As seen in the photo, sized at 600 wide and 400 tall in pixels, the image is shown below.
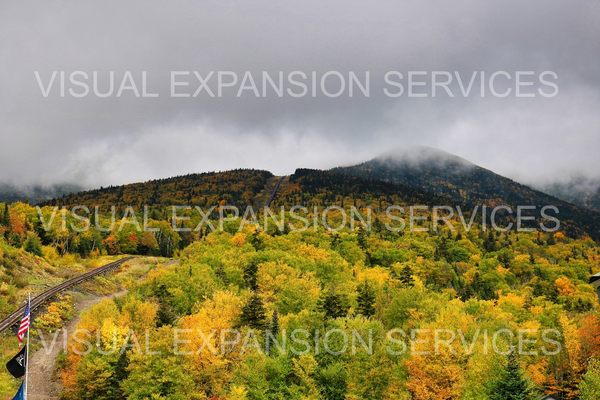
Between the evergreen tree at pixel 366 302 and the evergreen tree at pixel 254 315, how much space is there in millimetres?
18757

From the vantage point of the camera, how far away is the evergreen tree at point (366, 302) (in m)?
83.5

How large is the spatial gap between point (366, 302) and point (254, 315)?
2170cm

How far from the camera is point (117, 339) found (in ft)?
205

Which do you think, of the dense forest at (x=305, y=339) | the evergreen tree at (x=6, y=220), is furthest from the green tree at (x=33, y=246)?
the evergreen tree at (x=6, y=220)

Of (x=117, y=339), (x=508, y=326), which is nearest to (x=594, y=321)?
(x=508, y=326)

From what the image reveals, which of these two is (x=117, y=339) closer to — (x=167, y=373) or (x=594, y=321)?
(x=167, y=373)

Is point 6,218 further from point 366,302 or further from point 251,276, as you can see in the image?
point 366,302

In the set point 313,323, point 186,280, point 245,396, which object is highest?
point 186,280

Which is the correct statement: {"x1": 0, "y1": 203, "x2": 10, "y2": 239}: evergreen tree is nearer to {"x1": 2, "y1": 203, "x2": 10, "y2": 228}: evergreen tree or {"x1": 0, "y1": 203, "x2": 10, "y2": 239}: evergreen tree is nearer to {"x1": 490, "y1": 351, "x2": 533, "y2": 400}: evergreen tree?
{"x1": 2, "y1": 203, "x2": 10, "y2": 228}: evergreen tree

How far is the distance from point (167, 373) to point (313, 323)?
22.5 metres

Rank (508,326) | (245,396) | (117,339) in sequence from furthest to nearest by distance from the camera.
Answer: (508,326), (117,339), (245,396)

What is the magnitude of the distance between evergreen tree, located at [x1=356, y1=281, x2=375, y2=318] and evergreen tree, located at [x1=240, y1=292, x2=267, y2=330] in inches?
738

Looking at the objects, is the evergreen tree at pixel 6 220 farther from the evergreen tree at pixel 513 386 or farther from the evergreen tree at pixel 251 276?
the evergreen tree at pixel 513 386

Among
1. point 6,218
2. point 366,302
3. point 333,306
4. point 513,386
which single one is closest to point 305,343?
point 333,306
